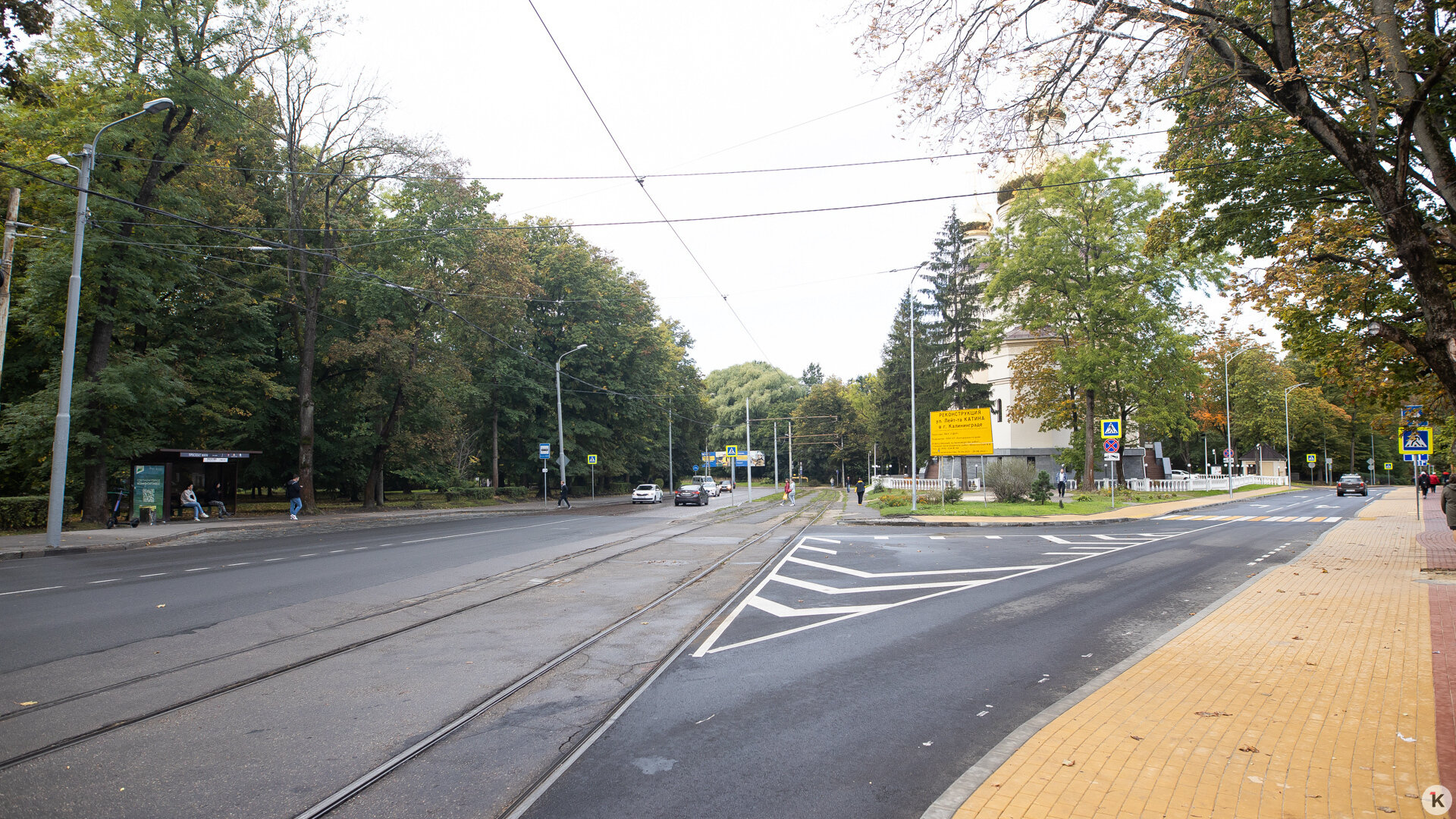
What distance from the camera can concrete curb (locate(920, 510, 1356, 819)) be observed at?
3848 millimetres

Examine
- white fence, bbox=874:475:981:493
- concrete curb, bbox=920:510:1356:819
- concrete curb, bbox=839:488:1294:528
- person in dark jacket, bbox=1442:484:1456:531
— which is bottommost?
concrete curb, bbox=839:488:1294:528

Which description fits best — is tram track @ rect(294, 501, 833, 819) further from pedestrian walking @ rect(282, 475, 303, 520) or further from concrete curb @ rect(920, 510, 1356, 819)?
pedestrian walking @ rect(282, 475, 303, 520)

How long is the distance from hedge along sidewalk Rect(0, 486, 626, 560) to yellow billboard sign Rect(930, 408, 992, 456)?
64.8ft

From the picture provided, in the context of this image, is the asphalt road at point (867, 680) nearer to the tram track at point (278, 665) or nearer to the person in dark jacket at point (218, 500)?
the tram track at point (278, 665)

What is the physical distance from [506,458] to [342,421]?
1556 cm

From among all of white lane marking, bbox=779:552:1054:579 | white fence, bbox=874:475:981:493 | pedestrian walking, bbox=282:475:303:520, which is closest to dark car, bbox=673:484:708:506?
white fence, bbox=874:475:981:493

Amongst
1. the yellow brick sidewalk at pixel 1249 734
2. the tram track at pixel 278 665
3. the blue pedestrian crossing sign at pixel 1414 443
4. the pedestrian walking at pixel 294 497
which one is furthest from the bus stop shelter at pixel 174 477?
the blue pedestrian crossing sign at pixel 1414 443

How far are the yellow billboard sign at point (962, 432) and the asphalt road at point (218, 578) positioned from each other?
15.2 meters

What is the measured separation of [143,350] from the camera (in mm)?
27625

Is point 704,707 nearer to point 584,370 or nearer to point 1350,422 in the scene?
point 584,370

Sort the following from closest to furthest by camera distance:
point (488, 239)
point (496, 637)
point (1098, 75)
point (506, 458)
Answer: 1. point (496, 637)
2. point (1098, 75)
3. point (488, 239)
4. point (506, 458)

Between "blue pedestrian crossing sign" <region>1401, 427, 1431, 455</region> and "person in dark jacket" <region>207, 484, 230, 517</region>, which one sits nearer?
"blue pedestrian crossing sign" <region>1401, 427, 1431, 455</region>

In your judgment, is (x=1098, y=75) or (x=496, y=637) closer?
(x=496, y=637)

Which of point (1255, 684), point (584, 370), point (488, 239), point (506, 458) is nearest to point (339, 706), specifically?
point (1255, 684)
